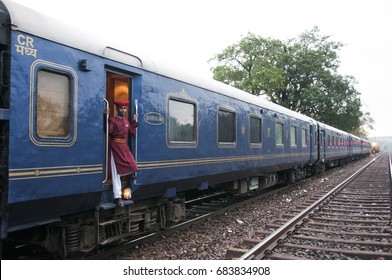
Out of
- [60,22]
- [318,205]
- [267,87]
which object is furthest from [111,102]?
[267,87]

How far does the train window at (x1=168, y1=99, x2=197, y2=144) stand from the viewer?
20.8ft

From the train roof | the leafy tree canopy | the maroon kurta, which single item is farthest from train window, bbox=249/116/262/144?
the leafy tree canopy

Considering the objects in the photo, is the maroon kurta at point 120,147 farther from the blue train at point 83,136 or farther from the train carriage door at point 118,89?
the train carriage door at point 118,89

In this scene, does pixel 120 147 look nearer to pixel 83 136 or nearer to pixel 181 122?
pixel 83 136

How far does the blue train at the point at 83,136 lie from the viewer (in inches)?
146

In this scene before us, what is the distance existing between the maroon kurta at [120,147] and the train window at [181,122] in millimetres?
1275

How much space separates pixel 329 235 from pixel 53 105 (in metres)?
5.23

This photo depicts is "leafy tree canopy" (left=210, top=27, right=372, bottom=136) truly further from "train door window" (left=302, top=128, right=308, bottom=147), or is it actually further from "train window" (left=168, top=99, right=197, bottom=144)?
"train window" (left=168, top=99, right=197, bottom=144)

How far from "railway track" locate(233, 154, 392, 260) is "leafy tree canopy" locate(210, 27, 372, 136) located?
2609cm

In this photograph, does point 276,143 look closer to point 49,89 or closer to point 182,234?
point 182,234

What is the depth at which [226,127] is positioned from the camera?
27.8 ft

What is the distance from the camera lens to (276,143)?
11914mm

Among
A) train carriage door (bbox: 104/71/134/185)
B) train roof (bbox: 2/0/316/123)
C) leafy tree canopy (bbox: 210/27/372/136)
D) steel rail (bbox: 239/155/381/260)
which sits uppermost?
leafy tree canopy (bbox: 210/27/372/136)
